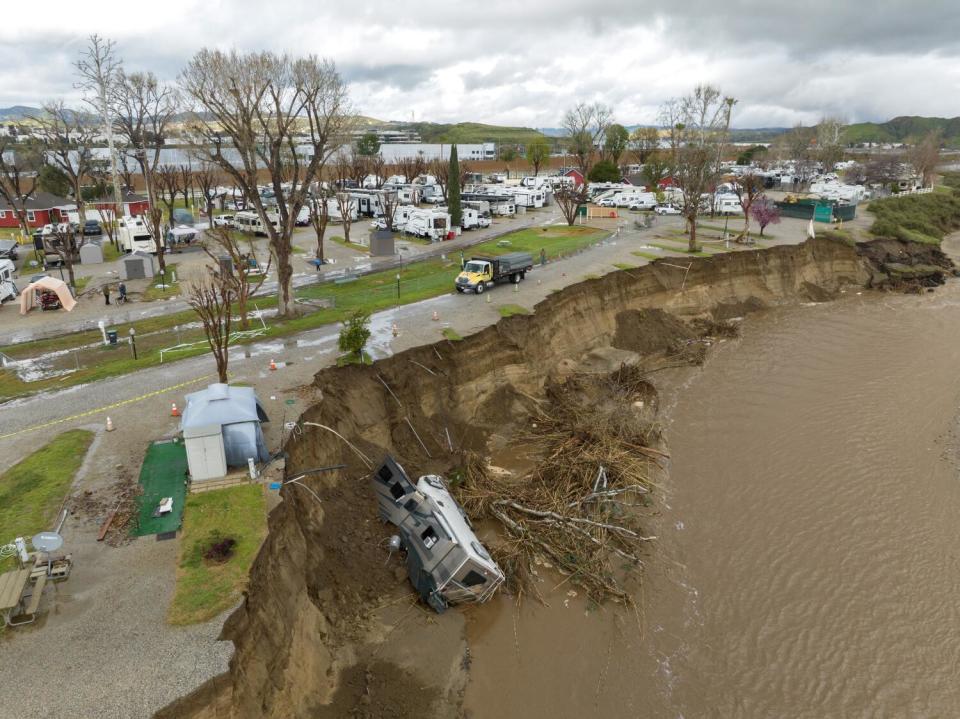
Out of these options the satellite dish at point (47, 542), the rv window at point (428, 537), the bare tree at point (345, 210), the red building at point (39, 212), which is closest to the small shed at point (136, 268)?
the bare tree at point (345, 210)

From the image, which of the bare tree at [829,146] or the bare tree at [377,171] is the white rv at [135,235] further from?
the bare tree at [829,146]

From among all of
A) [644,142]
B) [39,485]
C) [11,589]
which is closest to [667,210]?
[644,142]

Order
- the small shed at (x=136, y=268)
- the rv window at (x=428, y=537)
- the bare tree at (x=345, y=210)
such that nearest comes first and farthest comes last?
the rv window at (x=428, y=537), the small shed at (x=136, y=268), the bare tree at (x=345, y=210)

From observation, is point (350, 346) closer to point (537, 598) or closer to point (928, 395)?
point (537, 598)

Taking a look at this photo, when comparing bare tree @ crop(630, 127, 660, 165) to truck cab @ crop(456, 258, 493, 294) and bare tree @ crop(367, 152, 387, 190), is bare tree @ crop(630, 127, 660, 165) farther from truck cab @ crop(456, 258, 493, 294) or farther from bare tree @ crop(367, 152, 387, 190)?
truck cab @ crop(456, 258, 493, 294)

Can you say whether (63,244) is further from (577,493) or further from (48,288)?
(577,493)

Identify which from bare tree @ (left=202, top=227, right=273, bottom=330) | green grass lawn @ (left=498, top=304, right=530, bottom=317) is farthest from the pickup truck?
bare tree @ (left=202, top=227, right=273, bottom=330)
